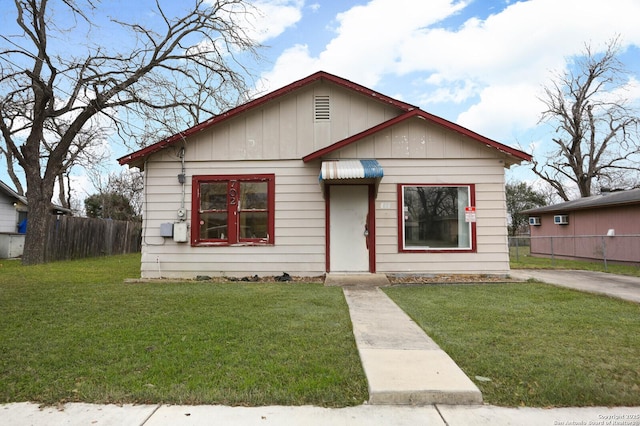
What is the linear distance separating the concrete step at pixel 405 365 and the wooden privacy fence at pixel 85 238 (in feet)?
46.4

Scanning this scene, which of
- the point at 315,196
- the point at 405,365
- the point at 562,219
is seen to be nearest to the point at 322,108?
the point at 315,196

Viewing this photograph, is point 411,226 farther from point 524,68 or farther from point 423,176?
point 524,68

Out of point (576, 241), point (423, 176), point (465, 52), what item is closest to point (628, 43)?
point (576, 241)

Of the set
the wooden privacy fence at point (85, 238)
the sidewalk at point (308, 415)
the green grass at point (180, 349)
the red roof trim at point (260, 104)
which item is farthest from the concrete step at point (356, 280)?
the wooden privacy fence at point (85, 238)

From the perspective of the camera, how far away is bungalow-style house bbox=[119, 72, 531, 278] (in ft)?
28.2

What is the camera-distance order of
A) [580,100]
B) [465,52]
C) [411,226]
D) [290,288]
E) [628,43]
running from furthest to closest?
[580,100], [628,43], [465,52], [411,226], [290,288]

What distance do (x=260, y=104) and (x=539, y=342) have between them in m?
7.38

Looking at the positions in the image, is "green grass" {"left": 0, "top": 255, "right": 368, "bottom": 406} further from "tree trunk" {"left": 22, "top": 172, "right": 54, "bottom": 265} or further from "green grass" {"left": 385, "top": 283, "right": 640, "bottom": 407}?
"tree trunk" {"left": 22, "top": 172, "right": 54, "bottom": 265}

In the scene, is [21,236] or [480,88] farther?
[21,236]

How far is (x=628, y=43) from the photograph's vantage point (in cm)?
2380

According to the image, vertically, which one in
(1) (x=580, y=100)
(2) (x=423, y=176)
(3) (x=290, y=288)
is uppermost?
(1) (x=580, y=100)

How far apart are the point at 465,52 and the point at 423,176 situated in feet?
20.1

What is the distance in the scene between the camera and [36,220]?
43.7 ft

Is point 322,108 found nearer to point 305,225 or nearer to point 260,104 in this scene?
point 260,104
